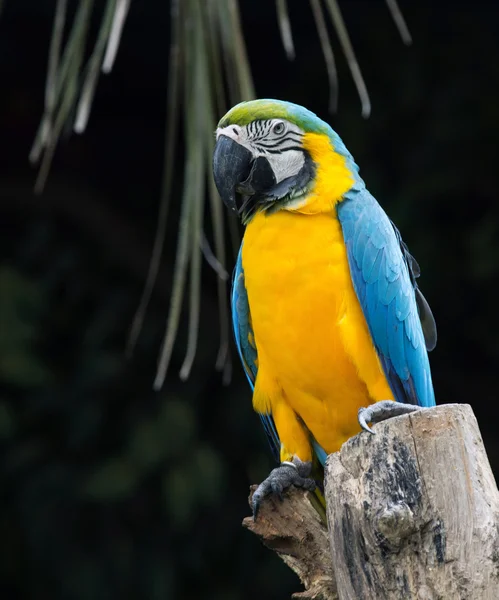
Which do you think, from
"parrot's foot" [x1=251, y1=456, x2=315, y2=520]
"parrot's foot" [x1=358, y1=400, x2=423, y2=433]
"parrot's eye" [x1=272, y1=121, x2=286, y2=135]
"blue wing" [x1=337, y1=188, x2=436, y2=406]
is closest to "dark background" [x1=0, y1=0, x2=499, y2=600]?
"parrot's foot" [x1=251, y1=456, x2=315, y2=520]

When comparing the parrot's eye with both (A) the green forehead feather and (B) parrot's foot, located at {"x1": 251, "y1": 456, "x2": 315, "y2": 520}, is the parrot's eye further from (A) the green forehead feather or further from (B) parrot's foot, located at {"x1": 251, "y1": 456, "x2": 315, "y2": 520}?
(B) parrot's foot, located at {"x1": 251, "y1": 456, "x2": 315, "y2": 520}

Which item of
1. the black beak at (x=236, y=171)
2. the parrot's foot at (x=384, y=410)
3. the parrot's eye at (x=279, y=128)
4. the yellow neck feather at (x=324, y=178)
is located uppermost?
the parrot's eye at (x=279, y=128)

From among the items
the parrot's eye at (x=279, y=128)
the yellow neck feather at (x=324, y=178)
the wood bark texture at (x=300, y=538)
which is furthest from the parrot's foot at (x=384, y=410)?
the parrot's eye at (x=279, y=128)

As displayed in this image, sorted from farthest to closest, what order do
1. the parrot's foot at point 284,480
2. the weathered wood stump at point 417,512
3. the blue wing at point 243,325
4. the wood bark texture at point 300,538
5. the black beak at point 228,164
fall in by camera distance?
the blue wing at point 243,325
the black beak at point 228,164
the parrot's foot at point 284,480
the wood bark texture at point 300,538
the weathered wood stump at point 417,512

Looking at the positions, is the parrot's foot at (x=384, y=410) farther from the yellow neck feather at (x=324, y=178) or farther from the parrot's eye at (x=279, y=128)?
the parrot's eye at (x=279, y=128)

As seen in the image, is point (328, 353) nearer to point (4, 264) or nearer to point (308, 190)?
point (308, 190)

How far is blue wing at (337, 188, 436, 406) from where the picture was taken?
6.72 ft

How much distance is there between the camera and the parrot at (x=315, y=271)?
2.04 meters

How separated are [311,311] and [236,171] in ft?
1.09

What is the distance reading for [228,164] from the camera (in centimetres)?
203

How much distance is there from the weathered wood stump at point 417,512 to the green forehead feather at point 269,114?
823 mm

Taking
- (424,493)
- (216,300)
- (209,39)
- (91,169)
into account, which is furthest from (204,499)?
(424,493)

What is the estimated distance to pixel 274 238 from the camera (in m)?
2.06

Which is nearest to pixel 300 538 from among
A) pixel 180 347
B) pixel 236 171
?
pixel 236 171
